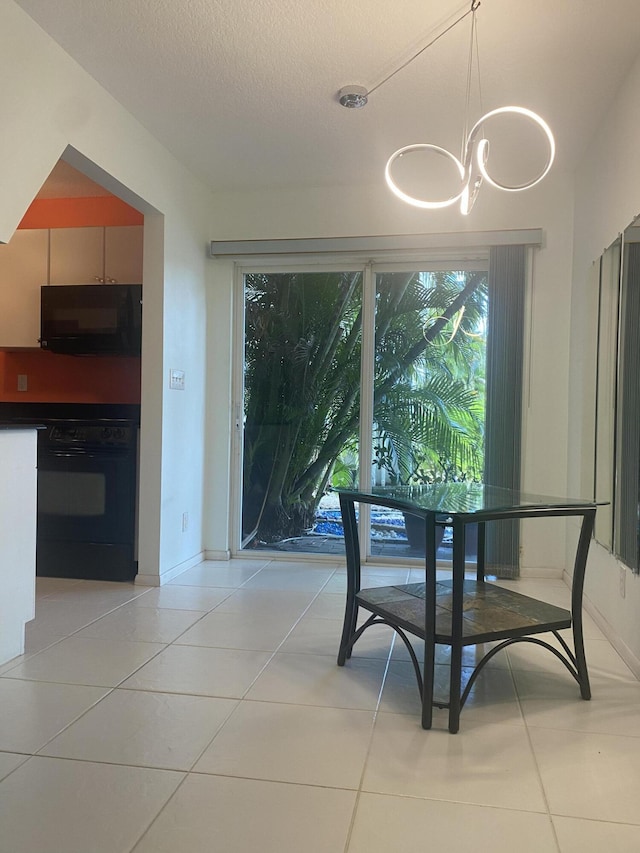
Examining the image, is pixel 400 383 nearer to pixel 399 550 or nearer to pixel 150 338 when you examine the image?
pixel 399 550

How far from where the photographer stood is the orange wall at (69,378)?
14.3 feet

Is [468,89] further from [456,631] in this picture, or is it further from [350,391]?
[456,631]

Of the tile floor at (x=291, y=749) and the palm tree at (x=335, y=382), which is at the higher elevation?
the palm tree at (x=335, y=382)

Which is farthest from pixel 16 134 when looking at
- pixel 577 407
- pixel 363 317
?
pixel 577 407

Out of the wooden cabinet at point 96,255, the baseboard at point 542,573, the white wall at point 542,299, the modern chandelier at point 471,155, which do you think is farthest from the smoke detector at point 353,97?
the baseboard at point 542,573

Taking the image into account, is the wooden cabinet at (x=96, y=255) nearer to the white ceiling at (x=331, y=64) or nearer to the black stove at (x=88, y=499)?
the white ceiling at (x=331, y=64)

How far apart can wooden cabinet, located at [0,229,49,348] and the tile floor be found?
203 centimetres

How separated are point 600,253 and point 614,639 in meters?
1.84

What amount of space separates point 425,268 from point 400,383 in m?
0.77

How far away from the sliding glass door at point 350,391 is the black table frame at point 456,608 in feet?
5.51

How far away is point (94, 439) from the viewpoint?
378 centimetres

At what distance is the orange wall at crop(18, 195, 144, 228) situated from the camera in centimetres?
419

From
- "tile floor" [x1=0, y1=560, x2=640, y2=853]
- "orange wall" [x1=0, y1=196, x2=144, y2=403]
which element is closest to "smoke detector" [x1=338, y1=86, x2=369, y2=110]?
"orange wall" [x1=0, y1=196, x2=144, y2=403]

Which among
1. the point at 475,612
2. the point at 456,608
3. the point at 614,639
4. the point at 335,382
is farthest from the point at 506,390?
the point at 456,608
